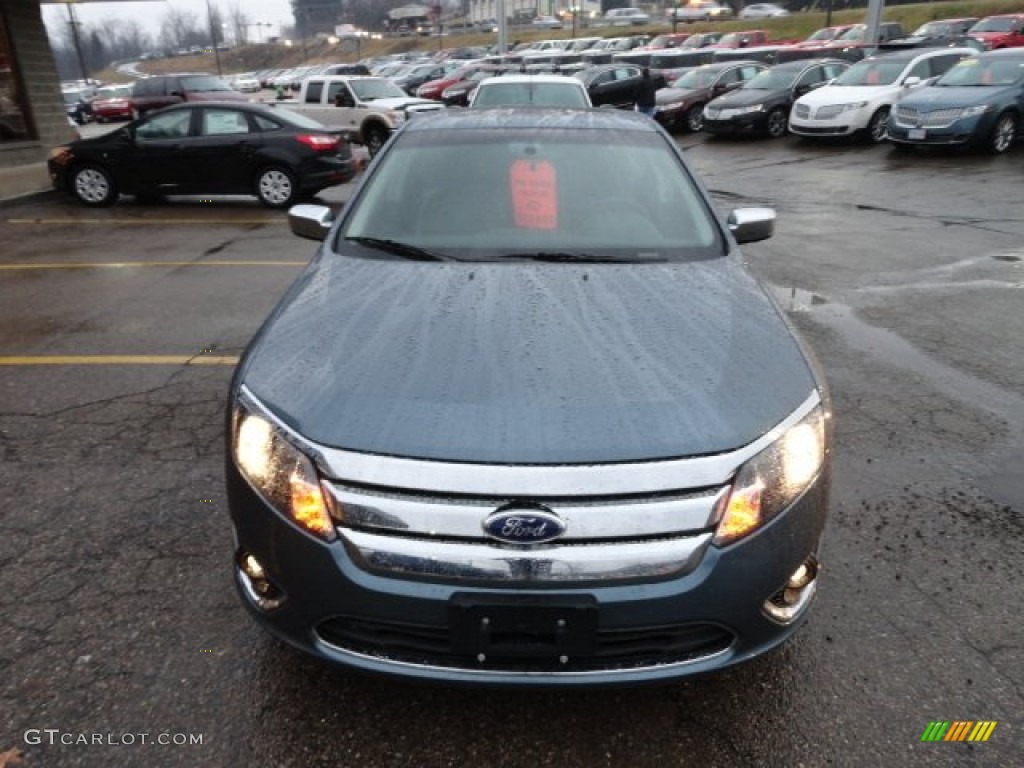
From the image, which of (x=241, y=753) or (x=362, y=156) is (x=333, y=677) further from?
(x=362, y=156)

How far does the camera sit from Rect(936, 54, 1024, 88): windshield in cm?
1348

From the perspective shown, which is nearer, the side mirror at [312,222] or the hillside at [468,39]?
the side mirror at [312,222]

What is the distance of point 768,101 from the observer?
692 inches

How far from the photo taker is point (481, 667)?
1926mm

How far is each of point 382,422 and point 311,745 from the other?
37.3 inches

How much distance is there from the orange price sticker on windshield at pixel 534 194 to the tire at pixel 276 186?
28.3 feet

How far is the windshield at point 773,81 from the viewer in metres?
18.1

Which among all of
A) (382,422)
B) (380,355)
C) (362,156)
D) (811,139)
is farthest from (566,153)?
(811,139)

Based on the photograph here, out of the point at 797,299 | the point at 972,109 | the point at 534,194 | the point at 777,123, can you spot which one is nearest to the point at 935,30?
the point at 777,123

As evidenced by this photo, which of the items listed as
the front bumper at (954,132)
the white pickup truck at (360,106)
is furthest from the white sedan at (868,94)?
the white pickup truck at (360,106)

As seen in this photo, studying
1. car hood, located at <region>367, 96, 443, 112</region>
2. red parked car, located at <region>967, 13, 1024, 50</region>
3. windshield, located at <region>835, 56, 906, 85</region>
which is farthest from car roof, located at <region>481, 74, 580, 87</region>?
red parked car, located at <region>967, 13, 1024, 50</region>

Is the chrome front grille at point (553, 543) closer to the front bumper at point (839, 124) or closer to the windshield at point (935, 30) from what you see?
the front bumper at point (839, 124)

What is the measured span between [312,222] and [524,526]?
2.36 metres

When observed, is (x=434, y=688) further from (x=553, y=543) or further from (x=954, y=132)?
(x=954, y=132)
